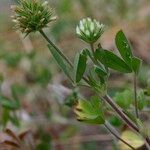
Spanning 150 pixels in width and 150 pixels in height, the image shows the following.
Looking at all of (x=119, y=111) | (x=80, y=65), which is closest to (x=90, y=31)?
(x=80, y=65)

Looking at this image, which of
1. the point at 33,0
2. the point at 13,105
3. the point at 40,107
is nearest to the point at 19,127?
the point at 13,105

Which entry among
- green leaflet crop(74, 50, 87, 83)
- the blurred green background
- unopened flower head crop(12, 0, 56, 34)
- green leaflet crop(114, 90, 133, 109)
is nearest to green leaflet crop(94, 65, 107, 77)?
green leaflet crop(74, 50, 87, 83)

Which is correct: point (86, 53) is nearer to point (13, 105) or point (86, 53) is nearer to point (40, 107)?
point (13, 105)

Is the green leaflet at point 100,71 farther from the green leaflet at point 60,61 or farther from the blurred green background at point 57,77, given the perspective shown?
the blurred green background at point 57,77

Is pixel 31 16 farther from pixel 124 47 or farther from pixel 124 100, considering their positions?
pixel 124 100

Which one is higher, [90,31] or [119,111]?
[90,31]

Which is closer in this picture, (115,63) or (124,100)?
(115,63)
